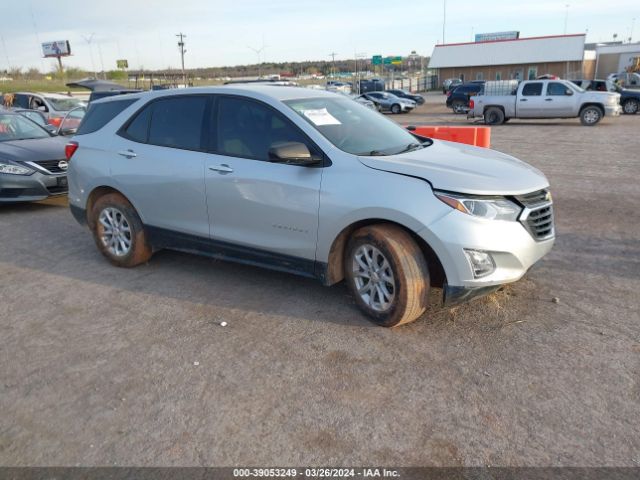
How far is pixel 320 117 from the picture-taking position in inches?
177

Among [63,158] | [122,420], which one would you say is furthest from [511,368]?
[63,158]

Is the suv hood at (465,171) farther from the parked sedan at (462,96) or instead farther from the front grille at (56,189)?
the parked sedan at (462,96)

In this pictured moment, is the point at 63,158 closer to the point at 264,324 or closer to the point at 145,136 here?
the point at 145,136

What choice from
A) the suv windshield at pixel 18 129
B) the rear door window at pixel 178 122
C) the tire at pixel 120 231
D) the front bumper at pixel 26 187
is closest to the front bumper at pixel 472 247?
the rear door window at pixel 178 122

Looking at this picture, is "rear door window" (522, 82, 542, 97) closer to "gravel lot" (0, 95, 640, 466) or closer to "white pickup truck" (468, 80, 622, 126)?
"white pickup truck" (468, 80, 622, 126)

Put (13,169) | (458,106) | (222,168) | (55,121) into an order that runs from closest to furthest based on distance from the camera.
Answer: (222,168) < (13,169) < (55,121) < (458,106)

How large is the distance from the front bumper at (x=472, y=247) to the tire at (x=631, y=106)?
84.3 ft

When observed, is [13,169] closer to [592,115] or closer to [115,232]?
[115,232]

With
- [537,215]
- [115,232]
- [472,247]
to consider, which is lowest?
[115,232]

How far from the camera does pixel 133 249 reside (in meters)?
5.41

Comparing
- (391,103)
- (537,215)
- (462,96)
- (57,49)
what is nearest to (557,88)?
(462,96)

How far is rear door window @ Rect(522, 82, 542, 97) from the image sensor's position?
2135 cm

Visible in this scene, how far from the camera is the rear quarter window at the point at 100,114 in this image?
5570 millimetres

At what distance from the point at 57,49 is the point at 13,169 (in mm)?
92285
